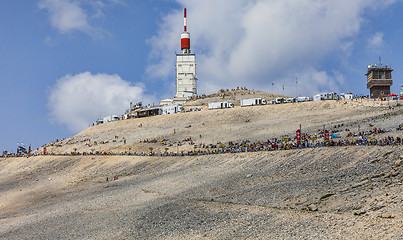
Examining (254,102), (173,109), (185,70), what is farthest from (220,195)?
(185,70)

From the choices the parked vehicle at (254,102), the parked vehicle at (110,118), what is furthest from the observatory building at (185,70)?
the parked vehicle at (254,102)

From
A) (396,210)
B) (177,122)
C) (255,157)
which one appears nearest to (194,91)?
(177,122)

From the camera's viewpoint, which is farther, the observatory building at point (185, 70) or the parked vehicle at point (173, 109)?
the observatory building at point (185, 70)

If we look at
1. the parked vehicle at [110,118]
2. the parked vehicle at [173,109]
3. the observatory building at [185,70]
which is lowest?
the parked vehicle at [110,118]

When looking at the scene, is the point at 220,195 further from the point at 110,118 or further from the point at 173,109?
the point at 110,118

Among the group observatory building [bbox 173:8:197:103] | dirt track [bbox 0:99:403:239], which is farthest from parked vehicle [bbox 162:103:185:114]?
dirt track [bbox 0:99:403:239]

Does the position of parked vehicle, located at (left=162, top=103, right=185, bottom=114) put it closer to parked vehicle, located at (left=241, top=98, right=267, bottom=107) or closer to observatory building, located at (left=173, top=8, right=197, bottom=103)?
parked vehicle, located at (left=241, top=98, right=267, bottom=107)

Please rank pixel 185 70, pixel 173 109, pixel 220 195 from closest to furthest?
pixel 220 195
pixel 173 109
pixel 185 70

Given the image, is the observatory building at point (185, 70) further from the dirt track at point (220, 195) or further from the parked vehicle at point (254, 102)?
the dirt track at point (220, 195)

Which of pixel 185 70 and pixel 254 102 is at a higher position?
pixel 185 70

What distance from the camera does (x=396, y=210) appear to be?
949 inches

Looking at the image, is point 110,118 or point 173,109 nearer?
point 173,109

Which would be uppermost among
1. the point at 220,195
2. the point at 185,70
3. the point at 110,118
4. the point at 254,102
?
the point at 185,70

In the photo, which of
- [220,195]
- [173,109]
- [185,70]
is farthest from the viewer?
[185,70]
